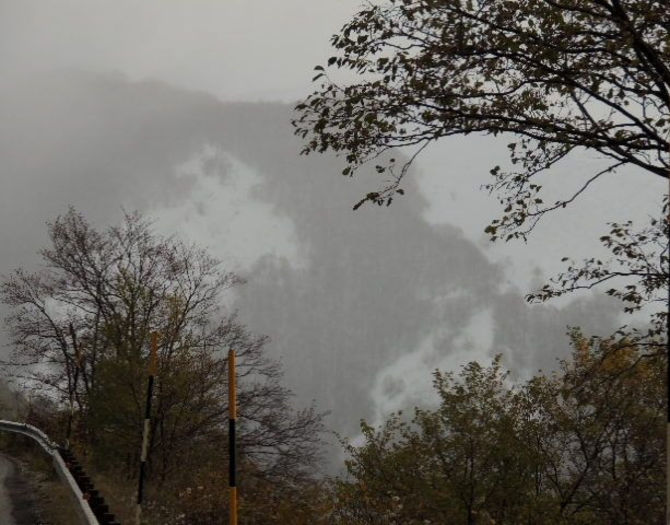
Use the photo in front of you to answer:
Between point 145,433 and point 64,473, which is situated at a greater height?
point 64,473

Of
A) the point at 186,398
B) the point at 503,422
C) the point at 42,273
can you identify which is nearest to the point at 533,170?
the point at 503,422

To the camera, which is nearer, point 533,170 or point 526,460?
point 533,170

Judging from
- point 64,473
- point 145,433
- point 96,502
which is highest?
point 64,473

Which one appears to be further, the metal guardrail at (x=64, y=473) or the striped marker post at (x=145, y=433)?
the striped marker post at (x=145, y=433)

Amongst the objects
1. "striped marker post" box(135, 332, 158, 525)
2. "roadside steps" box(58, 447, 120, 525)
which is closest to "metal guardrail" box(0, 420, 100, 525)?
"roadside steps" box(58, 447, 120, 525)

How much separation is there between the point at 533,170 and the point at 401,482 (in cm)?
1132

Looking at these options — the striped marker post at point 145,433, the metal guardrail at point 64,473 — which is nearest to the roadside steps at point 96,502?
the metal guardrail at point 64,473

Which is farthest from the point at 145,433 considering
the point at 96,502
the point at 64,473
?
the point at 64,473

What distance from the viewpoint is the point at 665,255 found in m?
7.76

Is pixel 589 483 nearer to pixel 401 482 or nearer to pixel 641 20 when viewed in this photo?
pixel 401 482

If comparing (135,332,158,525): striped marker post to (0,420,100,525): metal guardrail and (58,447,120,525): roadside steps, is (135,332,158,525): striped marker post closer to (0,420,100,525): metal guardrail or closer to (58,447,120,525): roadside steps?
(58,447,120,525): roadside steps

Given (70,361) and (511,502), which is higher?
(70,361)

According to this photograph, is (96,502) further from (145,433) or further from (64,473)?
(64,473)

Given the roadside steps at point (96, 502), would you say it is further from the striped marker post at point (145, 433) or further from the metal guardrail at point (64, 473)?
the striped marker post at point (145, 433)
